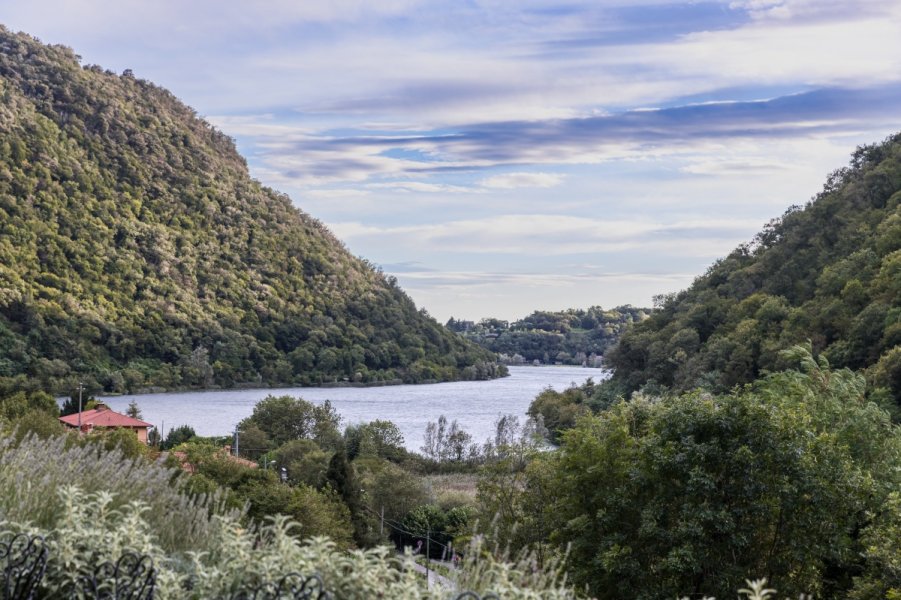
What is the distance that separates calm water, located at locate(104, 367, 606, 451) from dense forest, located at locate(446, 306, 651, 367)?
2022cm

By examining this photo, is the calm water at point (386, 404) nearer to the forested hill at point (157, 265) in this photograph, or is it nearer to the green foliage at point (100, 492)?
the forested hill at point (157, 265)

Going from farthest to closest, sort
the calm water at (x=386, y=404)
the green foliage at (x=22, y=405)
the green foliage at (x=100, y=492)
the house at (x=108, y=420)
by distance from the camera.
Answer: the calm water at (x=386, y=404), the house at (x=108, y=420), the green foliage at (x=22, y=405), the green foliage at (x=100, y=492)

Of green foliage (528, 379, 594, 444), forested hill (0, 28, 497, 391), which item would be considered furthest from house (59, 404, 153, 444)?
forested hill (0, 28, 497, 391)


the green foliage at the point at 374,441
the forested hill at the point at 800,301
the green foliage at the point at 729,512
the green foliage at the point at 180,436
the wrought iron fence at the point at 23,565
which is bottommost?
the green foliage at the point at 374,441

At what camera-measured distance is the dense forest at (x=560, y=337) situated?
133 m

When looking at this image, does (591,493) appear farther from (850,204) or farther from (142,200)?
(142,200)

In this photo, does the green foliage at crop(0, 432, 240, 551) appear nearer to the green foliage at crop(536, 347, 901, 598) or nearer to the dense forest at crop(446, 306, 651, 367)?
the green foliage at crop(536, 347, 901, 598)

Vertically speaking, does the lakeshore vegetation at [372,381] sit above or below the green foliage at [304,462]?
above

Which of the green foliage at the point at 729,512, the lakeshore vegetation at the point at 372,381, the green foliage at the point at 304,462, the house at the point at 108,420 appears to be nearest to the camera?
the lakeshore vegetation at the point at 372,381

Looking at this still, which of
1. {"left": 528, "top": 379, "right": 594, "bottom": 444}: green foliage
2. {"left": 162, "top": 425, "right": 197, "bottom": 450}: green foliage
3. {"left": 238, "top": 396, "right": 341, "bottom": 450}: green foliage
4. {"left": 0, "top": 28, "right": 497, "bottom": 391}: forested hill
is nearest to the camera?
{"left": 162, "top": 425, "right": 197, "bottom": 450}: green foliage

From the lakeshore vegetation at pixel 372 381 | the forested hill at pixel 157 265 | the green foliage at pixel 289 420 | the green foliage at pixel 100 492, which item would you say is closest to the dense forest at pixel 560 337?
the lakeshore vegetation at pixel 372 381

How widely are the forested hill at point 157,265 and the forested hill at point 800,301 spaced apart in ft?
145

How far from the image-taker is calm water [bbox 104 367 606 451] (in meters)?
66.3

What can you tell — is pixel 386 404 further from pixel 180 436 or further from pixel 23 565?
pixel 23 565
